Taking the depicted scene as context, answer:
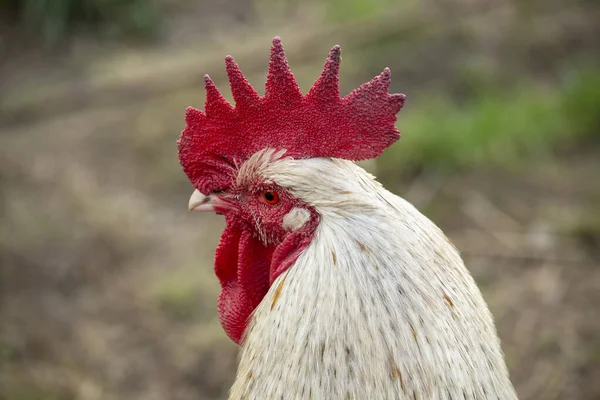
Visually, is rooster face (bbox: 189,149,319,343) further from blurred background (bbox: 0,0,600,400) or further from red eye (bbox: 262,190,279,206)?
blurred background (bbox: 0,0,600,400)

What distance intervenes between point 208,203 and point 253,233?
0.22m

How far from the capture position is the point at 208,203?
2402 mm

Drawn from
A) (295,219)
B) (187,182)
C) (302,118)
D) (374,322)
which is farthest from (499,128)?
(374,322)

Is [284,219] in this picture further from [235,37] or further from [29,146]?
[235,37]

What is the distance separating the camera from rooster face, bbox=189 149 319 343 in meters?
2.10

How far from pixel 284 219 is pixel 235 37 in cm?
623

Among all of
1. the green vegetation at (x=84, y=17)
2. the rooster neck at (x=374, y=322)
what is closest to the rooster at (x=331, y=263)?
the rooster neck at (x=374, y=322)

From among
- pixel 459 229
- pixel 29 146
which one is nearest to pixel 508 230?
pixel 459 229

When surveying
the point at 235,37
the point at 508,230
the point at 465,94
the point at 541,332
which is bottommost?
the point at 541,332

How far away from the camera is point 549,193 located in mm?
5617

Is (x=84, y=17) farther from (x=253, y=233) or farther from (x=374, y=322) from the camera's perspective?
(x=374, y=322)

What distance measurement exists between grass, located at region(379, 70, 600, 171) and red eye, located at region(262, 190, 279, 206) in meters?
3.70

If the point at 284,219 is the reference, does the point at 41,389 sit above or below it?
below

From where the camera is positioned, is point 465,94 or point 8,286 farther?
point 465,94
